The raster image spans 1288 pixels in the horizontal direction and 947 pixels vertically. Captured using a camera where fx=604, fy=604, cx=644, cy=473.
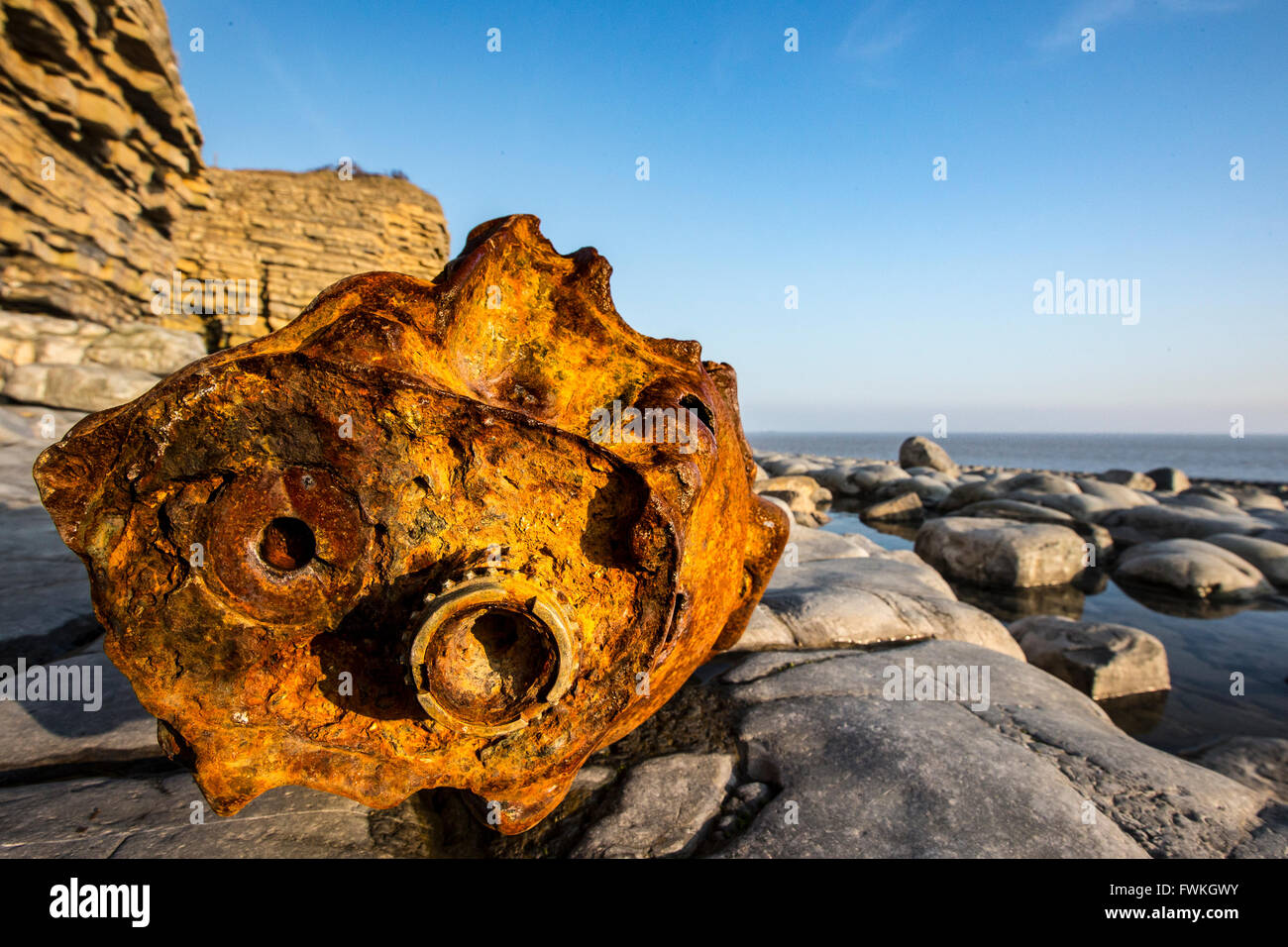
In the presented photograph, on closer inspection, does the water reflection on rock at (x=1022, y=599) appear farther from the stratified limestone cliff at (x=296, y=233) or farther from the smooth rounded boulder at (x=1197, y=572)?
the stratified limestone cliff at (x=296, y=233)

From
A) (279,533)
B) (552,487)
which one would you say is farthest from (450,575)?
(279,533)

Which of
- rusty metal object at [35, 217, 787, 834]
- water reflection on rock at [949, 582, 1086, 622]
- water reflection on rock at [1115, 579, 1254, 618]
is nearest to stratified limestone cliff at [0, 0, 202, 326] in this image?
rusty metal object at [35, 217, 787, 834]

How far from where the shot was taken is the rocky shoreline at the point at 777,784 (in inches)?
72.1

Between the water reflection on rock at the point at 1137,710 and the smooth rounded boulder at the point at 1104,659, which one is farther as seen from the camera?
the smooth rounded boulder at the point at 1104,659

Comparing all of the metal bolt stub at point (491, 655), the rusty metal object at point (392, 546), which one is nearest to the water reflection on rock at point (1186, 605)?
the rusty metal object at point (392, 546)

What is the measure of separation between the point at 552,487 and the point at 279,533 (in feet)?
2.15

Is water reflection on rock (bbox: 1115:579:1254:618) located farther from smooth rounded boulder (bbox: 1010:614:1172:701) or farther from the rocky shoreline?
the rocky shoreline

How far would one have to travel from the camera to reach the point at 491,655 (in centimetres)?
147

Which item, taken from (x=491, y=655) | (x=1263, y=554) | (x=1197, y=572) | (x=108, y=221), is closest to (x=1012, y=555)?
(x=1197, y=572)

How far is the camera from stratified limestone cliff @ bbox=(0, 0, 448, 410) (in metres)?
7.44

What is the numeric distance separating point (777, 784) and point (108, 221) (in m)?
12.2

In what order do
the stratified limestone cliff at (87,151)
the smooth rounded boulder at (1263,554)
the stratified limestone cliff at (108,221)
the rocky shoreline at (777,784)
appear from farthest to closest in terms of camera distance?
the smooth rounded boulder at (1263,554) < the stratified limestone cliff at (108,221) < the stratified limestone cliff at (87,151) < the rocky shoreline at (777,784)
